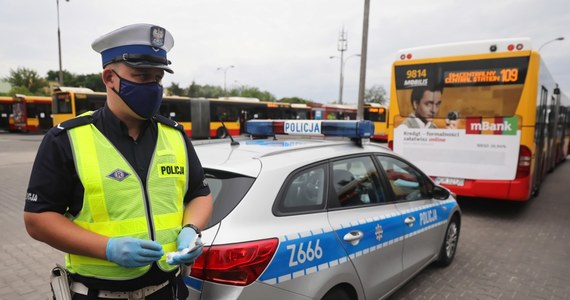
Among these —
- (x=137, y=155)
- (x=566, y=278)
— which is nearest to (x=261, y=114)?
(x=566, y=278)

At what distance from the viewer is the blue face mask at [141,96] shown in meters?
1.55

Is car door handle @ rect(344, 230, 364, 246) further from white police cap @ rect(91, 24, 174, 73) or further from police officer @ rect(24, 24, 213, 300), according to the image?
white police cap @ rect(91, 24, 174, 73)

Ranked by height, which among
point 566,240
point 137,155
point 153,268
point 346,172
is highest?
point 137,155

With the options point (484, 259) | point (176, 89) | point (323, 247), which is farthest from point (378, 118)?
point (176, 89)

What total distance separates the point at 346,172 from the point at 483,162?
466cm

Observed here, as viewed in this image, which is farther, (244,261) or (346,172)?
(346,172)

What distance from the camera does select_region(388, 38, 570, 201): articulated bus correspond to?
605 cm

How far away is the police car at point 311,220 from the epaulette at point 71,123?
33.4 inches

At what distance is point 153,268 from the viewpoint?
1531 mm

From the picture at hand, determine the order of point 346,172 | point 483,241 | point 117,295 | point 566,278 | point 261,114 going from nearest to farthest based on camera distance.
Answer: point 117,295, point 346,172, point 566,278, point 483,241, point 261,114

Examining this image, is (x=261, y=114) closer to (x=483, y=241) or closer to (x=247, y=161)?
(x=483, y=241)

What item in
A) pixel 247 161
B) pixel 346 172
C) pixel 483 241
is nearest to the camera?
pixel 247 161

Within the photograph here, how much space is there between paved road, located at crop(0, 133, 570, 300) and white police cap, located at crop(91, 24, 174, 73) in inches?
114

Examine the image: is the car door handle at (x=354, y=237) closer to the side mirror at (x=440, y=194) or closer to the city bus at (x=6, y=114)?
the side mirror at (x=440, y=194)
